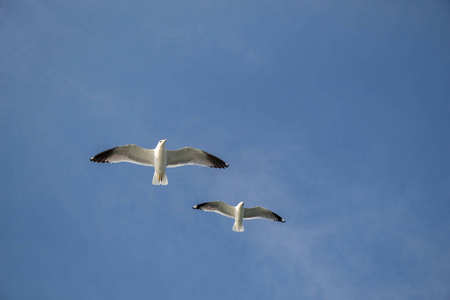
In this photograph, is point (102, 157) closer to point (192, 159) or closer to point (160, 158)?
point (160, 158)

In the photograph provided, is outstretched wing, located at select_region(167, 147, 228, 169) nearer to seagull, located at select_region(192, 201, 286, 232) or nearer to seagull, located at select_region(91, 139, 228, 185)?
seagull, located at select_region(91, 139, 228, 185)

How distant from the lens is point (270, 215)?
16.7m

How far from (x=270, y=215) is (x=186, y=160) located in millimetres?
4285

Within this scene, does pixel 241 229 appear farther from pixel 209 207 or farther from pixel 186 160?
pixel 186 160

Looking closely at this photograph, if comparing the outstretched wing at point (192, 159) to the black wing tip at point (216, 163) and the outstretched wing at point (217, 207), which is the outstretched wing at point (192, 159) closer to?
the black wing tip at point (216, 163)

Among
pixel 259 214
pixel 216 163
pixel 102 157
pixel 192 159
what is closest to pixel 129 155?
pixel 102 157

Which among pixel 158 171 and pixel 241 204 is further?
pixel 241 204

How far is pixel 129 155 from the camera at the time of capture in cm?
1421

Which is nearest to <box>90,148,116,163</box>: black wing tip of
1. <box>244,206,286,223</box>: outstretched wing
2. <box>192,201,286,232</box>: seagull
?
<box>192,201,286,232</box>: seagull

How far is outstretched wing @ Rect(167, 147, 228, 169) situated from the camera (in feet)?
46.7

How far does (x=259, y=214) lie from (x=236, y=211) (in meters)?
1.06

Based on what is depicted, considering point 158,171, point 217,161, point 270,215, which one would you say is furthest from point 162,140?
point 270,215

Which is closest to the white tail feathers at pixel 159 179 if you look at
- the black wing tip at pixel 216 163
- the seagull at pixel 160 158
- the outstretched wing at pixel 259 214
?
the seagull at pixel 160 158

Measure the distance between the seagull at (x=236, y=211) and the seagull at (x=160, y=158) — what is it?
2161 mm
